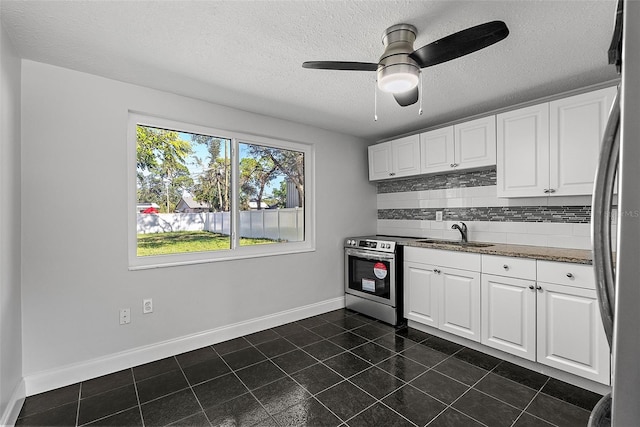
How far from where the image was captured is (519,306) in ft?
8.16

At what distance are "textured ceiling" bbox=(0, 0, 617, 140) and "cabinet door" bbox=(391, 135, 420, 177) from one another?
764mm

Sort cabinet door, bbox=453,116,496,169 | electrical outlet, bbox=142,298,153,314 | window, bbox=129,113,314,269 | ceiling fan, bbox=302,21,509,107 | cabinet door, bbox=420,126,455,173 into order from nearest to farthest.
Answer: ceiling fan, bbox=302,21,509,107
electrical outlet, bbox=142,298,153,314
window, bbox=129,113,314,269
cabinet door, bbox=453,116,496,169
cabinet door, bbox=420,126,455,173

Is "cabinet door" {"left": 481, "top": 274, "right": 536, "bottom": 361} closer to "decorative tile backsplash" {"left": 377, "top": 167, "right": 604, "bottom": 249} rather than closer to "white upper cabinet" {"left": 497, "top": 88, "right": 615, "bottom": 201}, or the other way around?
"decorative tile backsplash" {"left": 377, "top": 167, "right": 604, "bottom": 249}

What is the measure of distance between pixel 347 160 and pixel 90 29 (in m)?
2.92

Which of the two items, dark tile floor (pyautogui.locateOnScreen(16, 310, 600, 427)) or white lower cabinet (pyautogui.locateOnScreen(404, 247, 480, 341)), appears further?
white lower cabinet (pyautogui.locateOnScreen(404, 247, 480, 341))

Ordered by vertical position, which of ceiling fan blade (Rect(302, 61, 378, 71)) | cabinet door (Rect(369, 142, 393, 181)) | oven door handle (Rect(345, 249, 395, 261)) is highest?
ceiling fan blade (Rect(302, 61, 378, 71))

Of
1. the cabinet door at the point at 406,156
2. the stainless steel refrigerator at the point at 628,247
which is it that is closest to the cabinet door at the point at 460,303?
the cabinet door at the point at 406,156

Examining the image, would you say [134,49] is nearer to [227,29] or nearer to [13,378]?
[227,29]

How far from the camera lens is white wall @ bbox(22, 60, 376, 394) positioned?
7.07ft

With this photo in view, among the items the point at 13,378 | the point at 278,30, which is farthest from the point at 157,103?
the point at 13,378

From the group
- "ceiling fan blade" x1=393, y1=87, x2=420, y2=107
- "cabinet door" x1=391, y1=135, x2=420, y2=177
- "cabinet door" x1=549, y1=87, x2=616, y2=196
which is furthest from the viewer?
"cabinet door" x1=391, y1=135, x2=420, y2=177

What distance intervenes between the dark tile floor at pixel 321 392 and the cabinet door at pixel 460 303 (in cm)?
18

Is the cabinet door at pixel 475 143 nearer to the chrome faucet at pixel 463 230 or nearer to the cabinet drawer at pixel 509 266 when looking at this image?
the chrome faucet at pixel 463 230

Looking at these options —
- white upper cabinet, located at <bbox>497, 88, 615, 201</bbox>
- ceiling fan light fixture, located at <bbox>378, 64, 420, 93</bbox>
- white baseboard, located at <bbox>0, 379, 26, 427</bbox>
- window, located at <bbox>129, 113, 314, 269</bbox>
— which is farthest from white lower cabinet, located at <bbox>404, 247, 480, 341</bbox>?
white baseboard, located at <bbox>0, 379, 26, 427</bbox>
